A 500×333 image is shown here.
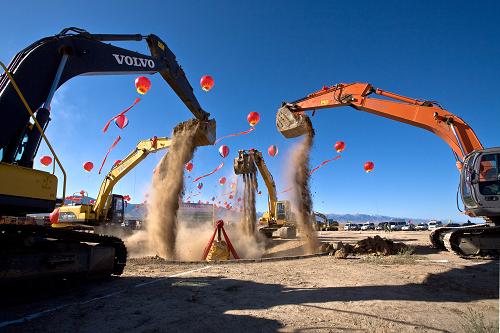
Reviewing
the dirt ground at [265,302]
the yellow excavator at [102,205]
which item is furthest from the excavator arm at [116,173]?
Answer: the dirt ground at [265,302]

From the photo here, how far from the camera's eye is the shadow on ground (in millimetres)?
4750

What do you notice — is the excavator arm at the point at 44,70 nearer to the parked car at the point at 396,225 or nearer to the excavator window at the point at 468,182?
the excavator window at the point at 468,182

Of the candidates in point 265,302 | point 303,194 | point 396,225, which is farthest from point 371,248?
point 396,225

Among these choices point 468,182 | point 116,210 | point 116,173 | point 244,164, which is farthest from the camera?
point 244,164

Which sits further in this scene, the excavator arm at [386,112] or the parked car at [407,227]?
the parked car at [407,227]

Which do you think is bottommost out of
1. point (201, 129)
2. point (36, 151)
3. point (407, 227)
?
point (407, 227)

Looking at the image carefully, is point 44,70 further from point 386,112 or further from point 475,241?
point 475,241

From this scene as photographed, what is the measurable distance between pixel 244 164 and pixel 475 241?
12.4m

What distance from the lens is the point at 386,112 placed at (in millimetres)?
13336

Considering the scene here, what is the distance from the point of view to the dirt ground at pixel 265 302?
Answer: 473 cm

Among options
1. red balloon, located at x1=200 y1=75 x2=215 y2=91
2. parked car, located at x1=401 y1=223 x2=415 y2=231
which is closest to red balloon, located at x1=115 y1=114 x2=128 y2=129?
red balloon, located at x1=200 y1=75 x2=215 y2=91

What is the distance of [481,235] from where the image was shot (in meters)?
11.7

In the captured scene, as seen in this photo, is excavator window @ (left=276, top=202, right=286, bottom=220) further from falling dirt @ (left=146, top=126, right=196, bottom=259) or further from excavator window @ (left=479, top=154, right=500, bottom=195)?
excavator window @ (left=479, top=154, right=500, bottom=195)

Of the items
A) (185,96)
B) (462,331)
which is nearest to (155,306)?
(462,331)
